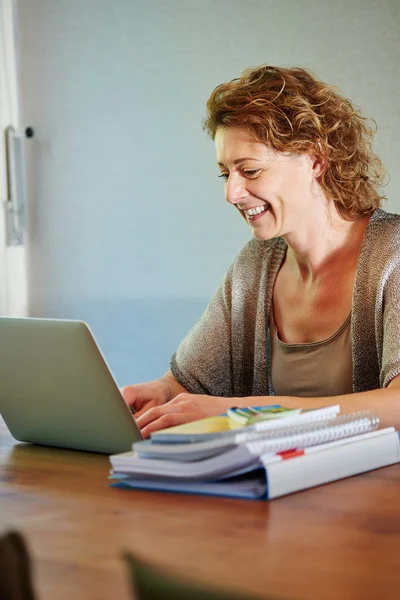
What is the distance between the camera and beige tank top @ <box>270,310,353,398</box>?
76.0 inches

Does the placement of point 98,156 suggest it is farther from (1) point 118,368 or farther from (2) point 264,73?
(2) point 264,73

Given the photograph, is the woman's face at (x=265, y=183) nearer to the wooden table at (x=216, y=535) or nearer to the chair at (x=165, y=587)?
the wooden table at (x=216, y=535)

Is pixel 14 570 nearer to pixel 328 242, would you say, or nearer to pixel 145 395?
pixel 145 395

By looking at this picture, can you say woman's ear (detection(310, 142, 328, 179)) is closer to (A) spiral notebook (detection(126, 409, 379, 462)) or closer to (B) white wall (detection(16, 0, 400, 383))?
(A) spiral notebook (detection(126, 409, 379, 462))

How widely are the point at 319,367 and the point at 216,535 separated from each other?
992 millimetres

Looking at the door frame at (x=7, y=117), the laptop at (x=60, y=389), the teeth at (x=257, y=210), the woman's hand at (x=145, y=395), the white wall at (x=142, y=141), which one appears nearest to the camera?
the laptop at (x=60, y=389)

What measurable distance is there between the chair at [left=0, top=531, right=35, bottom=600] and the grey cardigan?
4.58 ft

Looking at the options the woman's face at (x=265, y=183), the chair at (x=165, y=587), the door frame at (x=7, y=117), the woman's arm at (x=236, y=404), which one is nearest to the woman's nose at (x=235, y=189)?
the woman's face at (x=265, y=183)

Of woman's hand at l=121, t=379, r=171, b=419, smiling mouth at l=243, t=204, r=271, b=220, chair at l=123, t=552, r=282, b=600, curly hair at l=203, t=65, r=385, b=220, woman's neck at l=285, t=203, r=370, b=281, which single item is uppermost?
curly hair at l=203, t=65, r=385, b=220

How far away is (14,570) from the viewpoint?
1.21 ft

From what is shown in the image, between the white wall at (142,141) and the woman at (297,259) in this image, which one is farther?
the white wall at (142,141)

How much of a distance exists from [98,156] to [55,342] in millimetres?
2843

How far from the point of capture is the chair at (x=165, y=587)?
0.36 meters

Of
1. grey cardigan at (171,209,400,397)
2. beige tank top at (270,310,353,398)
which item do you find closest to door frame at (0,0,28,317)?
grey cardigan at (171,209,400,397)
